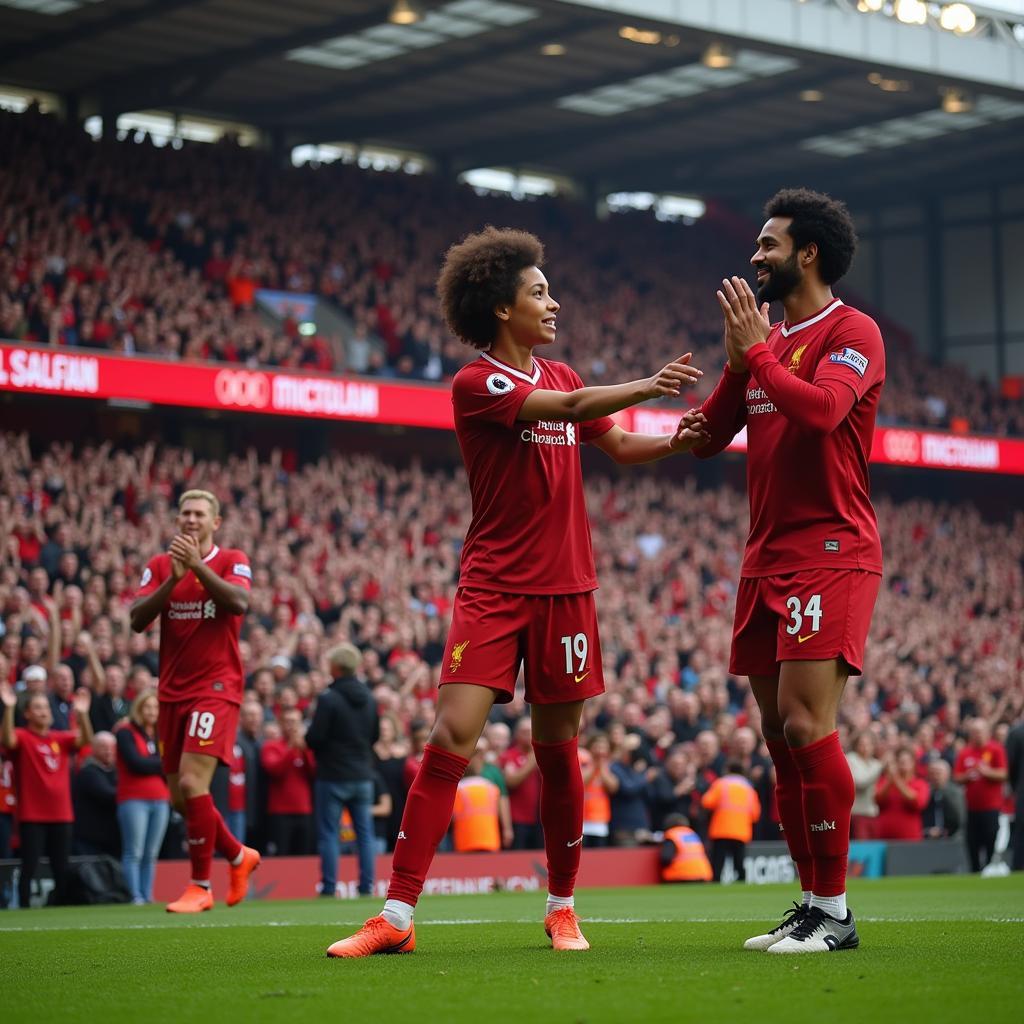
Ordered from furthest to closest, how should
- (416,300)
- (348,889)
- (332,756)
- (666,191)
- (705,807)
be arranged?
1. (666,191)
2. (416,300)
3. (705,807)
4. (348,889)
5. (332,756)

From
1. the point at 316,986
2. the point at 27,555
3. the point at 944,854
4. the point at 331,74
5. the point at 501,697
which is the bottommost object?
the point at 944,854

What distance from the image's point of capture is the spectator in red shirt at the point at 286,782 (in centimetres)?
1565

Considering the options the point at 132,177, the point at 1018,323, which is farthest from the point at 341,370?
the point at 1018,323

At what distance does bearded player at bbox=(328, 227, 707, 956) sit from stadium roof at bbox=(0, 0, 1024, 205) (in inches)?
779

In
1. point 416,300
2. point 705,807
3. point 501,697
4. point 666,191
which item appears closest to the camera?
point 501,697

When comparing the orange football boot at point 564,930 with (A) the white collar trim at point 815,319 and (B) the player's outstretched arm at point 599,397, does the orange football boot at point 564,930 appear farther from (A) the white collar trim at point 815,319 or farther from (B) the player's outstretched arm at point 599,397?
(A) the white collar trim at point 815,319

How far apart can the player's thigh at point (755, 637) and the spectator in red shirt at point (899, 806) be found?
44.6 feet

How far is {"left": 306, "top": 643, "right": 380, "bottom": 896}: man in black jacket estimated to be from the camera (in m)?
13.9

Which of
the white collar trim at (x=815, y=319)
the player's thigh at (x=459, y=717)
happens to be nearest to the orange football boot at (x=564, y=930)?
the player's thigh at (x=459, y=717)

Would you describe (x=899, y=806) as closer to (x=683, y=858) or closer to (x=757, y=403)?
(x=683, y=858)

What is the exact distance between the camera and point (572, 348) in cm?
3086

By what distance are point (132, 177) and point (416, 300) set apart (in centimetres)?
507

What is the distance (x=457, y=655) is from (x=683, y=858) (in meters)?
11.3

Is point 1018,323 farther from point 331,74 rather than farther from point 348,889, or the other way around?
point 348,889
